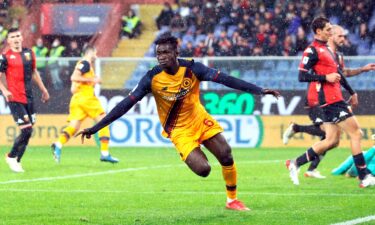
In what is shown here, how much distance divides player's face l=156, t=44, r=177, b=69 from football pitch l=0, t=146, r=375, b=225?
1.60 meters

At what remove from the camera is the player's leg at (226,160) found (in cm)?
1175

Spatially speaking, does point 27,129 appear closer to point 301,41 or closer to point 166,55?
point 166,55

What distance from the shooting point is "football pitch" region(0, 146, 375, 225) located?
11086 millimetres

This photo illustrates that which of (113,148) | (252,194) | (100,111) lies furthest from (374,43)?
(252,194)

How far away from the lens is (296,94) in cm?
2428

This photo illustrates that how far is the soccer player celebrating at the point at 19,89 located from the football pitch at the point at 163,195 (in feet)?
1.27

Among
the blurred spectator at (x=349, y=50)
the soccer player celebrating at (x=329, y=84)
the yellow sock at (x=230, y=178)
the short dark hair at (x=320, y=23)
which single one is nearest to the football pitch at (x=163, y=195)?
the yellow sock at (x=230, y=178)

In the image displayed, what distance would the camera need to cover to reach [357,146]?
1441 centimetres

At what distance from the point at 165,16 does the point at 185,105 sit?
20.8 m

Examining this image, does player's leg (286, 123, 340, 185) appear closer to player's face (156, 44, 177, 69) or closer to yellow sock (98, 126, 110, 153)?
A: player's face (156, 44, 177, 69)

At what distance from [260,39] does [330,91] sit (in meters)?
14.1

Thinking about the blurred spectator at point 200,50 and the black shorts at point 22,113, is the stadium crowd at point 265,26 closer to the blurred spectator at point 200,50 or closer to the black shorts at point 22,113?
the blurred spectator at point 200,50

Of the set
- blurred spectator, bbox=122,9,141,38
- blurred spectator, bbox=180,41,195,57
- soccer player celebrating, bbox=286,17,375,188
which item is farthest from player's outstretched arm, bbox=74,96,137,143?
blurred spectator, bbox=122,9,141,38

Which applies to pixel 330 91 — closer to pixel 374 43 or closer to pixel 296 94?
pixel 296 94
